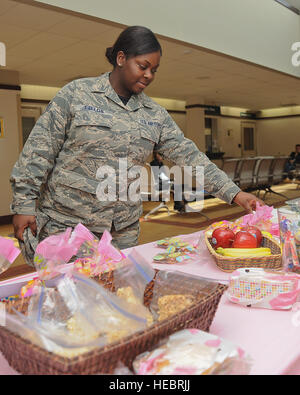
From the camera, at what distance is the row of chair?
7535 mm

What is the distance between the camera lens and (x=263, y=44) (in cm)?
684

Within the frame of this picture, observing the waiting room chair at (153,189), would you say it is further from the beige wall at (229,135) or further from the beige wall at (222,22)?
the beige wall at (229,135)

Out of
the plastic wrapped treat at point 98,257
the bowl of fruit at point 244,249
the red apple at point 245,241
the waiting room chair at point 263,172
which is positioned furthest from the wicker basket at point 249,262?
the waiting room chair at point 263,172

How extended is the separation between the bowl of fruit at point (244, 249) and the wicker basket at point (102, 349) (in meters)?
0.43

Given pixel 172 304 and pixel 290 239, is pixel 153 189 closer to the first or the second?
pixel 290 239

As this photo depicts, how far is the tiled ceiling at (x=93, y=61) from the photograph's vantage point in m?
4.40

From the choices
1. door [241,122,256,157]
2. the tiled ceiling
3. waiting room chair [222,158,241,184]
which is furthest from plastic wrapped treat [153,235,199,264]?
door [241,122,256,157]

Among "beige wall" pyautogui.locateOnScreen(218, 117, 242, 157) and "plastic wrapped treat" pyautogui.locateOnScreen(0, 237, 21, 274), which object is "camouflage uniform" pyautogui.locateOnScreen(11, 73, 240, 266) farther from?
"beige wall" pyautogui.locateOnScreen(218, 117, 242, 157)

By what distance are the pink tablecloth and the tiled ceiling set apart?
3916mm

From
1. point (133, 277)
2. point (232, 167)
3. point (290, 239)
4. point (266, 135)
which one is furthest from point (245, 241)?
point (266, 135)

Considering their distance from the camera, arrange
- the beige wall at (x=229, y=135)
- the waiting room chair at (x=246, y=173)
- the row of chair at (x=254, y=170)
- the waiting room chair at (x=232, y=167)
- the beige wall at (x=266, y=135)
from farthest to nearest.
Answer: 1. the beige wall at (x=266, y=135)
2. the beige wall at (x=229, y=135)
3. the waiting room chair at (x=246, y=173)
4. the row of chair at (x=254, y=170)
5. the waiting room chair at (x=232, y=167)

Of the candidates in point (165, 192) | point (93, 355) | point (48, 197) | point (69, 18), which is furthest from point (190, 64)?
point (93, 355)

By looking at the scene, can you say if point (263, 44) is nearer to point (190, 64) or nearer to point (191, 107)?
point (190, 64)

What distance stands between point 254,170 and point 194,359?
8.05 metres
